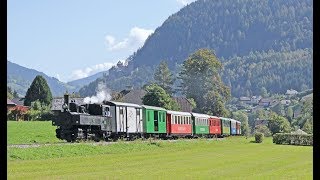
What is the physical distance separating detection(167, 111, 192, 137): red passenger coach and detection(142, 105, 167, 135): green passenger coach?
1.07 metres

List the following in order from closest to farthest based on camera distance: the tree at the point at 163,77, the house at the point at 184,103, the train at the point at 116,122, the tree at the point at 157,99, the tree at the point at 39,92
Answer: the train at the point at 116,122
the tree at the point at 157,99
the tree at the point at 39,92
the house at the point at 184,103
the tree at the point at 163,77

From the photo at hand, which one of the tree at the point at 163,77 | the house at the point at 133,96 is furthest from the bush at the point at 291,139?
the tree at the point at 163,77

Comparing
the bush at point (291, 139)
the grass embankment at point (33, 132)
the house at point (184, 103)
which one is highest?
the house at point (184, 103)

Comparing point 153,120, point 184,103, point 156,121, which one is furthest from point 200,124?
point 184,103

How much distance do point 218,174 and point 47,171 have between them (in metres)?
5.73

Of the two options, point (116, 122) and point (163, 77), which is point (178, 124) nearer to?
point (116, 122)

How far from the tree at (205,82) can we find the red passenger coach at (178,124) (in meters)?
50.0

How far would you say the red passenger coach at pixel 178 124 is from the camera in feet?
169

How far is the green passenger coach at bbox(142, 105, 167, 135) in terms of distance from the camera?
151 feet

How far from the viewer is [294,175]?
19.5 m

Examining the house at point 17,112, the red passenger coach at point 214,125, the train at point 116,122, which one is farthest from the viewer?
the house at point 17,112

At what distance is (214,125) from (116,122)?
1226 inches

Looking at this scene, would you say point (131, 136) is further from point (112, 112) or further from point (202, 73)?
point (202, 73)

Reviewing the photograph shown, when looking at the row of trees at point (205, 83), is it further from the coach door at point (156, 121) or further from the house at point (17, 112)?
the coach door at point (156, 121)
